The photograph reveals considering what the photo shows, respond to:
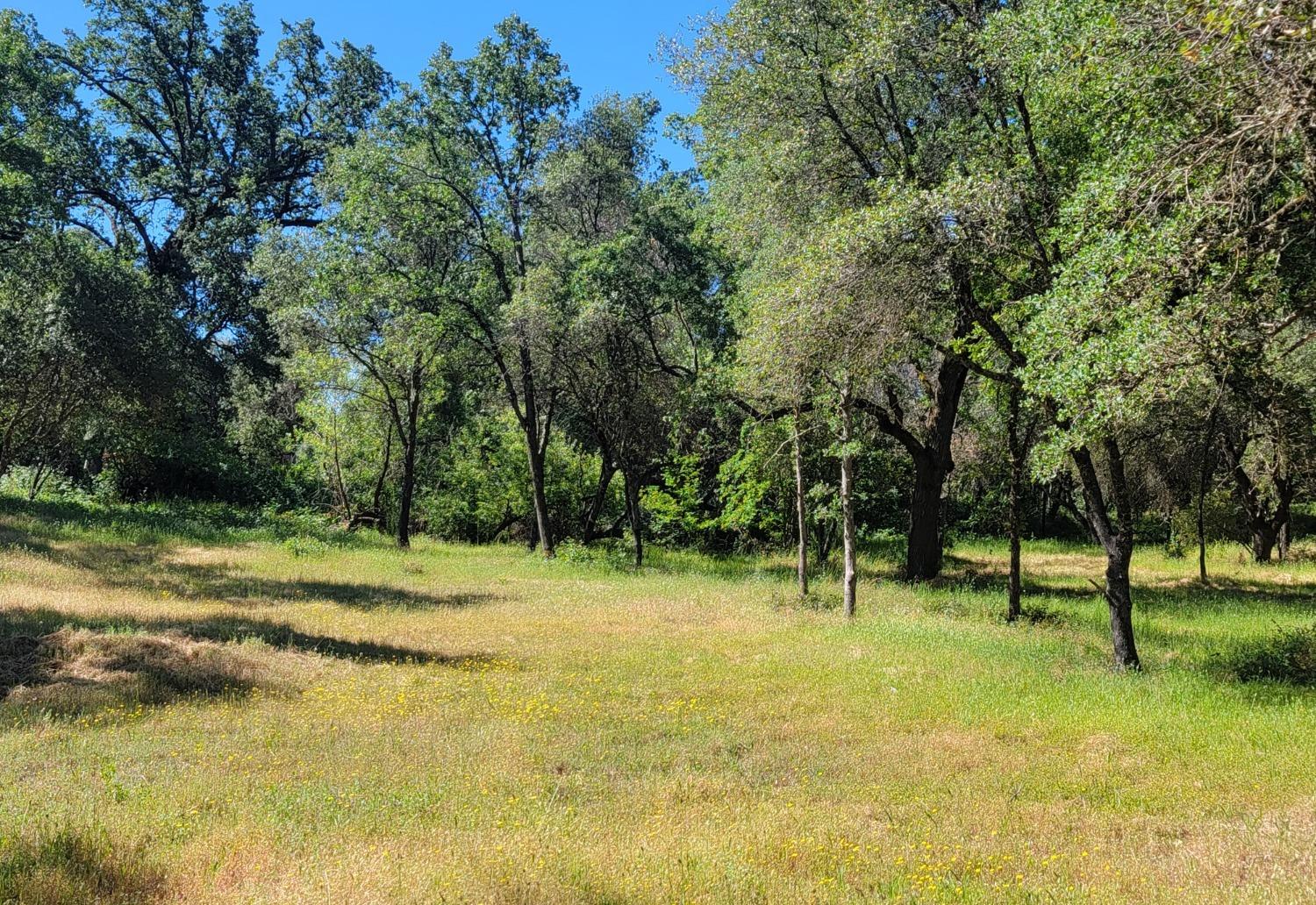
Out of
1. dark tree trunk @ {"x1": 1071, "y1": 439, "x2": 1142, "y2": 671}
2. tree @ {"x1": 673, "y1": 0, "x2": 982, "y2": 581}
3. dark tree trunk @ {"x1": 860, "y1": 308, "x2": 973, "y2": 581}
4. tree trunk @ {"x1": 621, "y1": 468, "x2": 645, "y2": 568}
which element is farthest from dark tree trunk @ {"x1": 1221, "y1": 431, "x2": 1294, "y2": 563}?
tree trunk @ {"x1": 621, "y1": 468, "x2": 645, "y2": 568}

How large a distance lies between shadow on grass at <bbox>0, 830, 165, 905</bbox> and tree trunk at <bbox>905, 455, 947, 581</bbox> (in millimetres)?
18101

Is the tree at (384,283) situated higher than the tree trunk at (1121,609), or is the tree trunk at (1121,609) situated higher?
the tree at (384,283)

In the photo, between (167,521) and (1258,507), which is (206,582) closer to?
(167,521)

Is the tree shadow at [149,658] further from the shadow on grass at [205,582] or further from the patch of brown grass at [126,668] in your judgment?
the shadow on grass at [205,582]

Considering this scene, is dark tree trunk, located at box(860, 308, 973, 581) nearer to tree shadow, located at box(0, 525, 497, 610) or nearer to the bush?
the bush

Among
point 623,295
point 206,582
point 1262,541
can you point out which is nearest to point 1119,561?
point 623,295

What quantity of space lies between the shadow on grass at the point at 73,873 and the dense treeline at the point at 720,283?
7825mm

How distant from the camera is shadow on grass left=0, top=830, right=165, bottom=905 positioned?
441 centimetres

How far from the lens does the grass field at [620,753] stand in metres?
4.96

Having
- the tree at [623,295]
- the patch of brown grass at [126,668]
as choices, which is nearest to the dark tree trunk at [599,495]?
the tree at [623,295]

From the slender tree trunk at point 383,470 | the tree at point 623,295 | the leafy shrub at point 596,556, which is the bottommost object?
the leafy shrub at point 596,556

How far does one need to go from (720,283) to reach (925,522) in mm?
9372

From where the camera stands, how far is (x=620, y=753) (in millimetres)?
7832

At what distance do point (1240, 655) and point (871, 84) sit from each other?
408 inches
